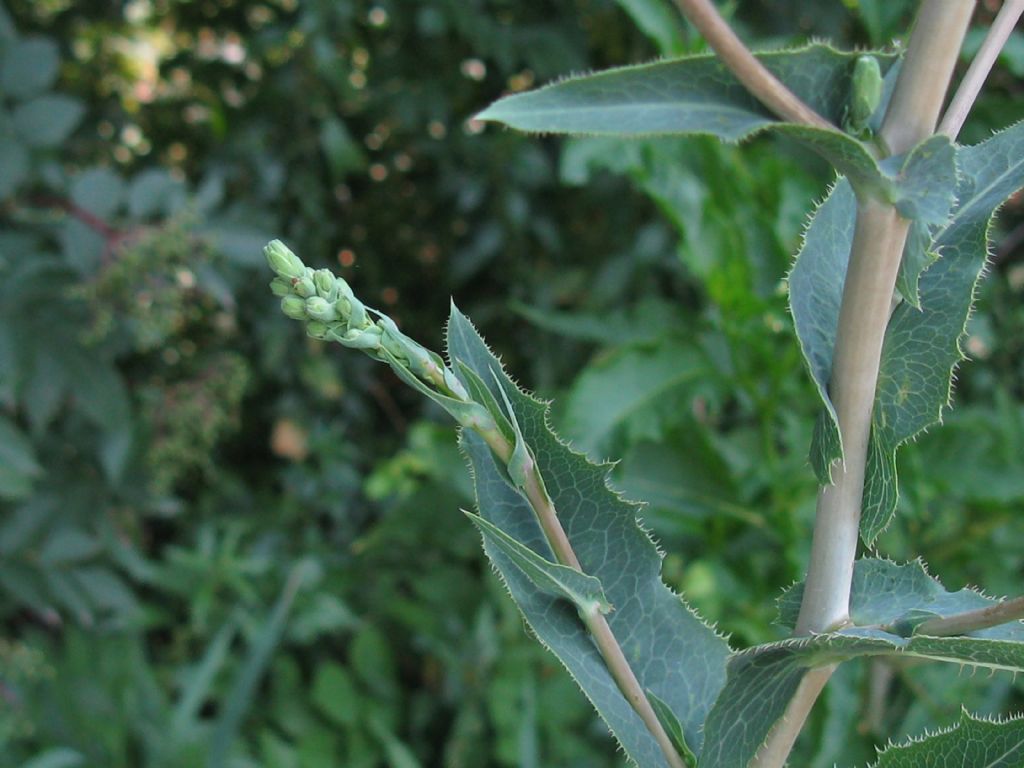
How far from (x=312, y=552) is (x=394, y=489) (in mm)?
216

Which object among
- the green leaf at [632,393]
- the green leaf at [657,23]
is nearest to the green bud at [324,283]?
the green leaf at [632,393]

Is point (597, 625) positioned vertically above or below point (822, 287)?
below

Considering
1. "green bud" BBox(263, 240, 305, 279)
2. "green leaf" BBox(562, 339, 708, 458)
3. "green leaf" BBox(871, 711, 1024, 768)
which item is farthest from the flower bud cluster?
"green leaf" BBox(562, 339, 708, 458)

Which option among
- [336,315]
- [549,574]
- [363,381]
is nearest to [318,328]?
[336,315]

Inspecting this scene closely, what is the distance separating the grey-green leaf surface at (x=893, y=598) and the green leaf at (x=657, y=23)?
1.00 meters

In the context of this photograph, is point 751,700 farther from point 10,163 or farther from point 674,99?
point 10,163

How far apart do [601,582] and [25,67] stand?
4.41 feet

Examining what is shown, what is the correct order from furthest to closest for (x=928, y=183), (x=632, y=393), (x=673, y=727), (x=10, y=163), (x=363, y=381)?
(x=363, y=381)
(x=10, y=163)
(x=632, y=393)
(x=673, y=727)
(x=928, y=183)

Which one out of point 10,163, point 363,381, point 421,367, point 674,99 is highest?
point 674,99

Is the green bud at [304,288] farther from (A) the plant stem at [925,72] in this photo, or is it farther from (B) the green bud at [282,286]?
(A) the plant stem at [925,72]

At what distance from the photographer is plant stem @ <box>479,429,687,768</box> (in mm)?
431

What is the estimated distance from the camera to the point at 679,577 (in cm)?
165

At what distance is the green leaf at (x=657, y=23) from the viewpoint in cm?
135

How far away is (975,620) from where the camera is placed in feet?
1.28
